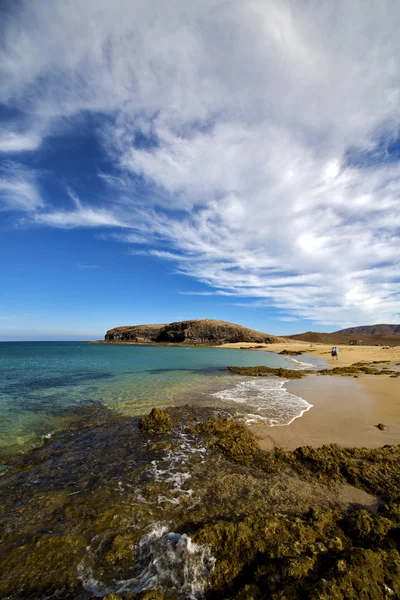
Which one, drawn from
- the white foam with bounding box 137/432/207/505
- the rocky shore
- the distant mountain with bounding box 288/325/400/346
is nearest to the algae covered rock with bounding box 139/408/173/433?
the white foam with bounding box 137/432/207/505

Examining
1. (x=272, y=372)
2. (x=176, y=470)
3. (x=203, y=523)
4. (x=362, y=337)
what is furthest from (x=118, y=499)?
(x=362, y=337)

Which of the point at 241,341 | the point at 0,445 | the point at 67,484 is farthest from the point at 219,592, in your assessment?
the point at 241,341

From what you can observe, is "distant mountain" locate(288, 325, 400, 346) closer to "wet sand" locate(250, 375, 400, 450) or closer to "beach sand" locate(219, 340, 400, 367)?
"beach sand" locate(219, 340, 400, 367)

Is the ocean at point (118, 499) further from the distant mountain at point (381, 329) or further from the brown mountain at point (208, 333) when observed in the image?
the distant mountain at point (381, 329)

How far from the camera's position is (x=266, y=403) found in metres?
12.3

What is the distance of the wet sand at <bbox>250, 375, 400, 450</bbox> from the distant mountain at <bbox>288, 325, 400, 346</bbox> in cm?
8251

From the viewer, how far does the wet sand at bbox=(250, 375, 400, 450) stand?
7527 mm

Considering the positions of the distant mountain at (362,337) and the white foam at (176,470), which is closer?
the white foam at (176,470)

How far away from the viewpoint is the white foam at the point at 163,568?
10.4ft

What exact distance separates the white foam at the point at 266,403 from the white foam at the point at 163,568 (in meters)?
6.16

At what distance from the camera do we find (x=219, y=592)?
3.04 meters

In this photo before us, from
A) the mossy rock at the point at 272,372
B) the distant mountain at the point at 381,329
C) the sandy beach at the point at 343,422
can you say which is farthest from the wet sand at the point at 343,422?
the distant mountain at the point at 381,329

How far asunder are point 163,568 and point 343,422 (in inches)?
312

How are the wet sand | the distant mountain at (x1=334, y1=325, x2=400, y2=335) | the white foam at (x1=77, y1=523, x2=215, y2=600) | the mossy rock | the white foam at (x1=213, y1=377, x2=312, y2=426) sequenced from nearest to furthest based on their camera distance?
1. the white foam at (x1=77, y1=523, x2=215, y2=600)
2. the wet sand
3. the white foam at (x1=213, y1=377, x2=312, y2=426)
4. the mossy rock
5. the distant mountain at (x1=334, y1=325, x2=400, y2=335)
